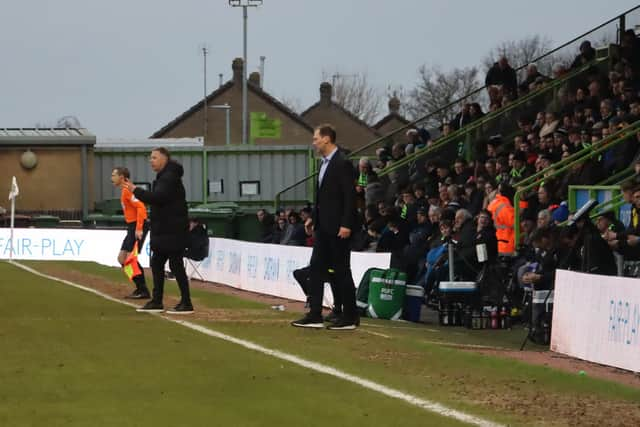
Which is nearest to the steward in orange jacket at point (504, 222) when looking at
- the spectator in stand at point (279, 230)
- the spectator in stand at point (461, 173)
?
the spectator in stand at point (461, 173)

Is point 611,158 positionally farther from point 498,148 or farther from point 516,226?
point 498,148

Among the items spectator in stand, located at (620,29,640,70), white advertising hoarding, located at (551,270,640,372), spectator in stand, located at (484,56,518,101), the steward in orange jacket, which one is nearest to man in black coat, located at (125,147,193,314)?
white advertising hoarding, located at (551,270,640,372)

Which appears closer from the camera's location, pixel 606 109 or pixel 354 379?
pixel 354 379

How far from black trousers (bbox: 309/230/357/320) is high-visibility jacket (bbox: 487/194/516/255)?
6761 millimetres

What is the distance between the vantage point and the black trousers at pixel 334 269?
552 inches

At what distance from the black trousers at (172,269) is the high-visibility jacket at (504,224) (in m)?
6.24

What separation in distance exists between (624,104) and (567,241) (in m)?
8.88

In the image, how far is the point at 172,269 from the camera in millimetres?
15773

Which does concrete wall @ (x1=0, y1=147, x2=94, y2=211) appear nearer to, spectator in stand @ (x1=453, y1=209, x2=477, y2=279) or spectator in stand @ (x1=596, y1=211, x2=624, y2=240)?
spectator in stand @ (x1=453, y1=209, x2=477, y2=279)

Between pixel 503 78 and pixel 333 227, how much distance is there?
1735 centimetres

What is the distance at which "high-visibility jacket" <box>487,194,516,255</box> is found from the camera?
2067cm

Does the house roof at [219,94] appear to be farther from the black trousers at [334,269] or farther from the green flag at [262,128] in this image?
the black trousers at [334,269]

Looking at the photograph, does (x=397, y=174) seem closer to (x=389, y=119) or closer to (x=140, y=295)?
(x=140, y=295)

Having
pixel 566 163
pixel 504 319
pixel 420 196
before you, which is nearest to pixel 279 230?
pixel 420 196
